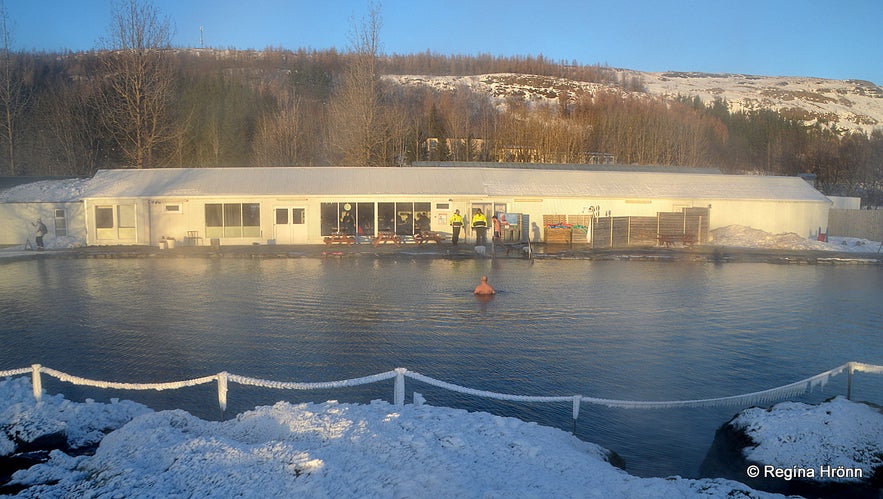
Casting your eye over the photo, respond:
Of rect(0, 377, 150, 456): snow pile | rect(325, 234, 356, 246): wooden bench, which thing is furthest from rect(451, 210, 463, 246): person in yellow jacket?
rect(0, 377, 150, 456): snow pile

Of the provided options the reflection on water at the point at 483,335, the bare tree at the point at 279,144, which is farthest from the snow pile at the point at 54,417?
the bare tree at the point at 279,144

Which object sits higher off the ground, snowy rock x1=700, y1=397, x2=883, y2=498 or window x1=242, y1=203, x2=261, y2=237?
window x1=242, y1=203, x2=261, y2=237

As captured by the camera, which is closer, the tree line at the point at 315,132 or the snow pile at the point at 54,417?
the snow pile at the point at 54,417

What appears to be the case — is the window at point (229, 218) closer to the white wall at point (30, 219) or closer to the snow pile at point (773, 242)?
the white wall at point (30, 219)

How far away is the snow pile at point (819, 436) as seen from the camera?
21.7 ft

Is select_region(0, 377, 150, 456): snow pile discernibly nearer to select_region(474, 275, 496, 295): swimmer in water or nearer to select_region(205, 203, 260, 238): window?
select_region(474, 275, 496, 295): swimmer in water

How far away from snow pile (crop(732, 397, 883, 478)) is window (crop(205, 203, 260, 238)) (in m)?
28.8

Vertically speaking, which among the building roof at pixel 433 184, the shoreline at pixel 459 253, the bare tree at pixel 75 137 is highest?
the bare tree at pixel 75 137

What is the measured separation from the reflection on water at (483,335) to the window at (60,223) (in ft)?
38.6

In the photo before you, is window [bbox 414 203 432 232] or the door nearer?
the door

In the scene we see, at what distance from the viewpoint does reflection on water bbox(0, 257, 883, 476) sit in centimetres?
945

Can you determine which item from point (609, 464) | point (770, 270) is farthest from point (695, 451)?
point (770, 270)

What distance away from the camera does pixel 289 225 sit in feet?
109

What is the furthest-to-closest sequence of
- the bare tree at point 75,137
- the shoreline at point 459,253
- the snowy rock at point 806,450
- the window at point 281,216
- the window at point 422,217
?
1. the bare tree at point 75,137
2. the window at point 422,217
3. the window at point 281,216
4. the shoreline at point 459,253
5. the snowy rock at point 806,450
